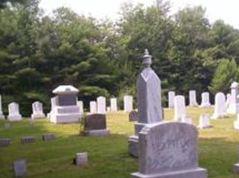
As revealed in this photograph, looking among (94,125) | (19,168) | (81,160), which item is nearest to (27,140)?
(94,125)

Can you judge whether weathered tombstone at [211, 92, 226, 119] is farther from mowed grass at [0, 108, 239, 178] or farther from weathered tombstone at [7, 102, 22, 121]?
weathered tombstone at [7, 102, 22, 121]

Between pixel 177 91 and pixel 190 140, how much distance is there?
39.7 metres

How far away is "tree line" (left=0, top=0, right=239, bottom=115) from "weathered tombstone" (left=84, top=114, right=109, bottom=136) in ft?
60.2

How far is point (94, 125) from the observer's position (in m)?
17.8

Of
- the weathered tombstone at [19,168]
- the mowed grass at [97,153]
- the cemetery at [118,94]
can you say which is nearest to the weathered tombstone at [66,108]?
the cemetery at [118,94]

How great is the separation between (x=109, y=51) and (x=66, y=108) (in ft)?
83.8

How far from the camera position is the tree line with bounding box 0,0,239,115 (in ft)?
133

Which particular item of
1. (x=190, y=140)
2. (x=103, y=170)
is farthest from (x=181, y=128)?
(x=103, y=170)

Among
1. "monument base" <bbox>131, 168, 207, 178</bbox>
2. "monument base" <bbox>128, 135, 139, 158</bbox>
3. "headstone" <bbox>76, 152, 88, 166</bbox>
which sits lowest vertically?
"monument base" <bbox>131, 168, 207, 178</bbox>

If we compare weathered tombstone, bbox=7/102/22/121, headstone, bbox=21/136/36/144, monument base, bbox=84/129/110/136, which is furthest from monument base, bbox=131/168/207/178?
weathered tombstone, bbox=7/102/22/121

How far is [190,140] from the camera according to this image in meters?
9.52

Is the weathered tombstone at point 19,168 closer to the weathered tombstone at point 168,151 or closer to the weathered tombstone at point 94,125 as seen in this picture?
the weathered tombstone at point 168,151

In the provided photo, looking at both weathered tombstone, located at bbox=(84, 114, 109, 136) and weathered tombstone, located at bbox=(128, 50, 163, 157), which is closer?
weathered tombstone, located at bbox=(128, 50, 163, 157)

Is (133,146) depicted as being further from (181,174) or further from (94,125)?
(94,125)
